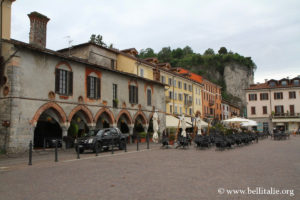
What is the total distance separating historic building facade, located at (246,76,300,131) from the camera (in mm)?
56281

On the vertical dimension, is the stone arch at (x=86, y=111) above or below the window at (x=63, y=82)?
below

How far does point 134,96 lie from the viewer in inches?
1150

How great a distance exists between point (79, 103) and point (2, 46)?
6.75 meters

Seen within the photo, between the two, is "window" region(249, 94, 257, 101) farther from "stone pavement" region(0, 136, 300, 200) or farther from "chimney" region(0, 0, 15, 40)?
"stone pavement" region(0, 136, 300, 200)

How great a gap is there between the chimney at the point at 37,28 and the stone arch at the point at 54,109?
6545mm

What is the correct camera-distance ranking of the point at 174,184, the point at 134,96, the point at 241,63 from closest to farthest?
1. the point at 174,184
2. the point at 134,96
3. the point at 241,63

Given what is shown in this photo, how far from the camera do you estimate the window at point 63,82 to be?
2066cm

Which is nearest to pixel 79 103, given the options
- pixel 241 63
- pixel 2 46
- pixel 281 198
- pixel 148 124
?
pixel 2 46

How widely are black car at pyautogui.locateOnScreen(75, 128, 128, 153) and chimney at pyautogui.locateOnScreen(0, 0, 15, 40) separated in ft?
30.5

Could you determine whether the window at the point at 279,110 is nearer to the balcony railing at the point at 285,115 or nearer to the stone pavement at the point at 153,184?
the balcony railing at the point at 285,115

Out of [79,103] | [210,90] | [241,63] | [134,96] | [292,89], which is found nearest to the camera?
[79,103]

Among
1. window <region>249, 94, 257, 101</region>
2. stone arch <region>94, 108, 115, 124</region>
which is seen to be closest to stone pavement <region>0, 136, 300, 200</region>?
stone arch <region>94, 108, 115, 124</region>

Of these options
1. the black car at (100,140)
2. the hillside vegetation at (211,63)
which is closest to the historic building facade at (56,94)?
the black car at (100,140)

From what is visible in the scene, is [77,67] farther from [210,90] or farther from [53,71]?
[210,90]
